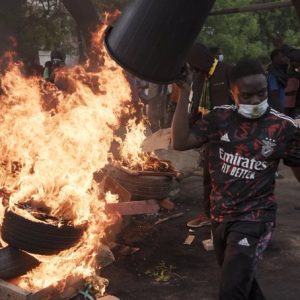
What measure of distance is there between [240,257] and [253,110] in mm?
1128

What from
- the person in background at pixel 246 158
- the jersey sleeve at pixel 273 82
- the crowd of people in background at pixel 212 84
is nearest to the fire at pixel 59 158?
the crowd of people in background at pixel 212 84

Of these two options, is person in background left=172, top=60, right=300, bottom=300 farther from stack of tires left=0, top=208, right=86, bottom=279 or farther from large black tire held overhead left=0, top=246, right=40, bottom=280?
large black tire held overhead left=0, top=246, right=40, bottom=280

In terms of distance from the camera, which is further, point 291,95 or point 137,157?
point 291,95

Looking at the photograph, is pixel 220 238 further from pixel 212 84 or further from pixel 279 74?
pixel 279 74

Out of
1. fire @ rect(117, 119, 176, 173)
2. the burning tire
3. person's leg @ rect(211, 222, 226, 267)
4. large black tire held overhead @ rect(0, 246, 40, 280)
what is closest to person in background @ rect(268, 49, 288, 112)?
fire @ rect(117, 119, 176, 173)

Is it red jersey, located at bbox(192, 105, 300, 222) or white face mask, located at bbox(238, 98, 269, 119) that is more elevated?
white face mask, located at bbox(238, 98, 269, 119)

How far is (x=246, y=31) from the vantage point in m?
25.7

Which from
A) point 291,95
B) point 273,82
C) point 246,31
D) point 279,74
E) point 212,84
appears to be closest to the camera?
point 212,84

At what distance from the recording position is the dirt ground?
523cm

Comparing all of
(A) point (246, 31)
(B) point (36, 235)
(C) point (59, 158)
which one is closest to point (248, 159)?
(B) point (36, 235)

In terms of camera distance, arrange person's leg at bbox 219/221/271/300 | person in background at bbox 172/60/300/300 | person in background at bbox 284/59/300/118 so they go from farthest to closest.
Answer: person in background at bbox 284/59/300/118 → person in background at bbox 172/60/300/300 → person's leg at bbox 219/221/271/300

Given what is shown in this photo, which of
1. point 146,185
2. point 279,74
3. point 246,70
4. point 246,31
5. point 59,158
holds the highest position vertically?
point 246,70

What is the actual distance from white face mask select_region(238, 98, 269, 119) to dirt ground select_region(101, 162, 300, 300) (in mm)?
2246

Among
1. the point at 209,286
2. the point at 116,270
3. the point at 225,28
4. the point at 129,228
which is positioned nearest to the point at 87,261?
the point at 116,270
